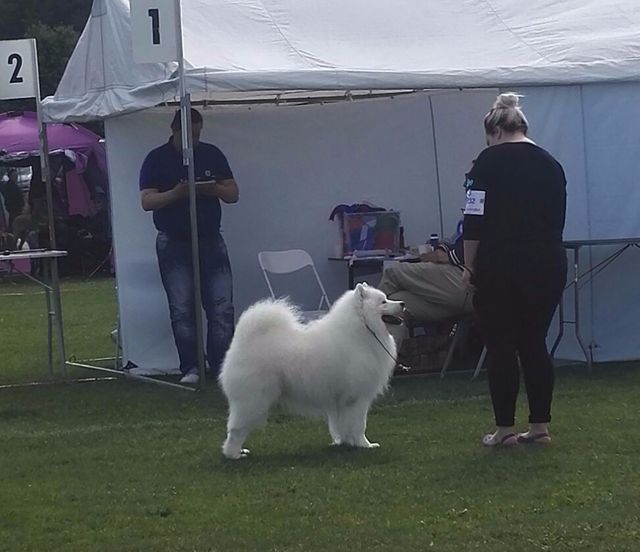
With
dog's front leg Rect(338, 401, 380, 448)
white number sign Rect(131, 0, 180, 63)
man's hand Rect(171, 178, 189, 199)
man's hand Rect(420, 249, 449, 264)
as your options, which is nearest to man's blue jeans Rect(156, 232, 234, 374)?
man's hand Rect(171, 178, 189, 199)

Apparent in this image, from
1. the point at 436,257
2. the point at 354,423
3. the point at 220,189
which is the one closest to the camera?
the point at 354,423

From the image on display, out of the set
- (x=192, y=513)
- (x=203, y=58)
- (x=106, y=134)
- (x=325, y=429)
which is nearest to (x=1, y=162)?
(x=106, y=134)

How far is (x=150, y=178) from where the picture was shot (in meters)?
9.55

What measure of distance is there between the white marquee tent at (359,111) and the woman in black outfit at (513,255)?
2.55 metres

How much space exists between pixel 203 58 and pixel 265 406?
3.17 meters

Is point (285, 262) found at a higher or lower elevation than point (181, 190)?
lower

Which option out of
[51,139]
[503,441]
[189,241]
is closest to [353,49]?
[189,241]

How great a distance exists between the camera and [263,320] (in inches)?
263

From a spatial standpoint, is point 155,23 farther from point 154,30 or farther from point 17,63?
point 17,63

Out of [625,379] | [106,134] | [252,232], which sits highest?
[106,134]

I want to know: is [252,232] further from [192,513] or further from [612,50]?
[192,513]

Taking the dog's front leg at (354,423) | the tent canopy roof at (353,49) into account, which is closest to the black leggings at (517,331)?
the dog's front leg at (354,423)

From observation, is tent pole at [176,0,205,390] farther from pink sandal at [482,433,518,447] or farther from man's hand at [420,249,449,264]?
pink sandal at [482,433,518,447]

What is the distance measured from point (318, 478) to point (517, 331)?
Answer: 1.32 metres
